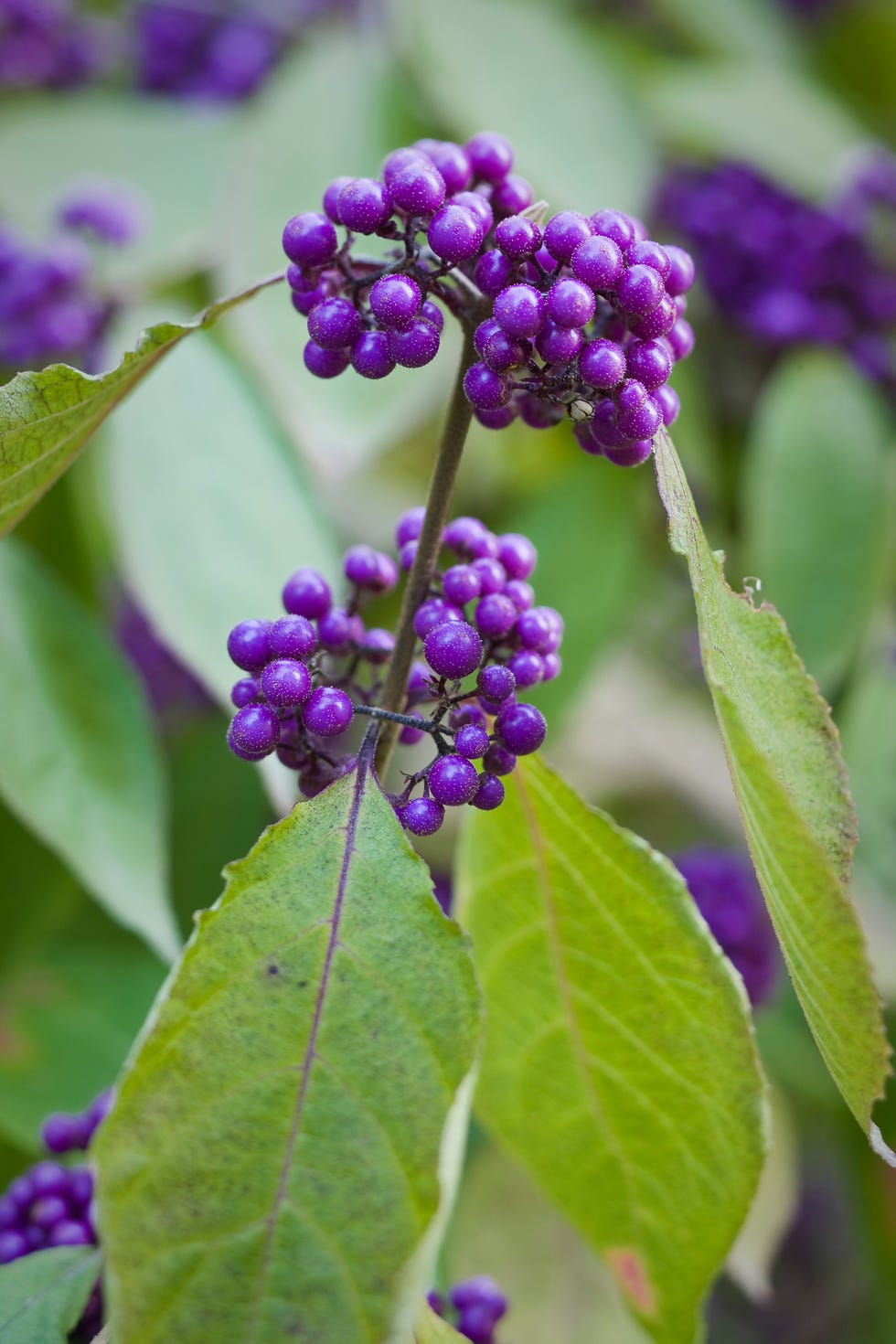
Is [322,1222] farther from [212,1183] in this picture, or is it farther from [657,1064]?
[657,1064]

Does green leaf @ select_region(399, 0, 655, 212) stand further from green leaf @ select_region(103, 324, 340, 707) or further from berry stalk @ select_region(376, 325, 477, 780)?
berry stalk @ select_region(376, 325, 477, 780)

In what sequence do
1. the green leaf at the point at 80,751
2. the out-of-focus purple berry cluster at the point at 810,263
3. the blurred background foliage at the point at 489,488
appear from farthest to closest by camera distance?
the out-of-focus purple berry cluster at the point at 810,263
the blurred background foliage at the point at 489,488
the green leaf at the point at 80,751

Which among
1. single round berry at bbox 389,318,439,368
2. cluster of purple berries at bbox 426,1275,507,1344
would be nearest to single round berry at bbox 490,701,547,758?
single round berry at bbox 389,318,439,368

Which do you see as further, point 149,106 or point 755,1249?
point 149,106

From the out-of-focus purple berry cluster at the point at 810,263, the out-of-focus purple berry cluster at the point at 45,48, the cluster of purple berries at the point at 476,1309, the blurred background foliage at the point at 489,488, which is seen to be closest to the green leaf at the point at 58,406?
the blurred background foliage at the point at 489,488

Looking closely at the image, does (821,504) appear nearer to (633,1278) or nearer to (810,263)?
(810,263)

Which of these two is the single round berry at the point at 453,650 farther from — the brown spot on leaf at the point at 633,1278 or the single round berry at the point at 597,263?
the brown spot on leaf at the point at 633,1278

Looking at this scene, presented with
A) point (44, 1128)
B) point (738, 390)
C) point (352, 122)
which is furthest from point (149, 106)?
point (44, 1128)
